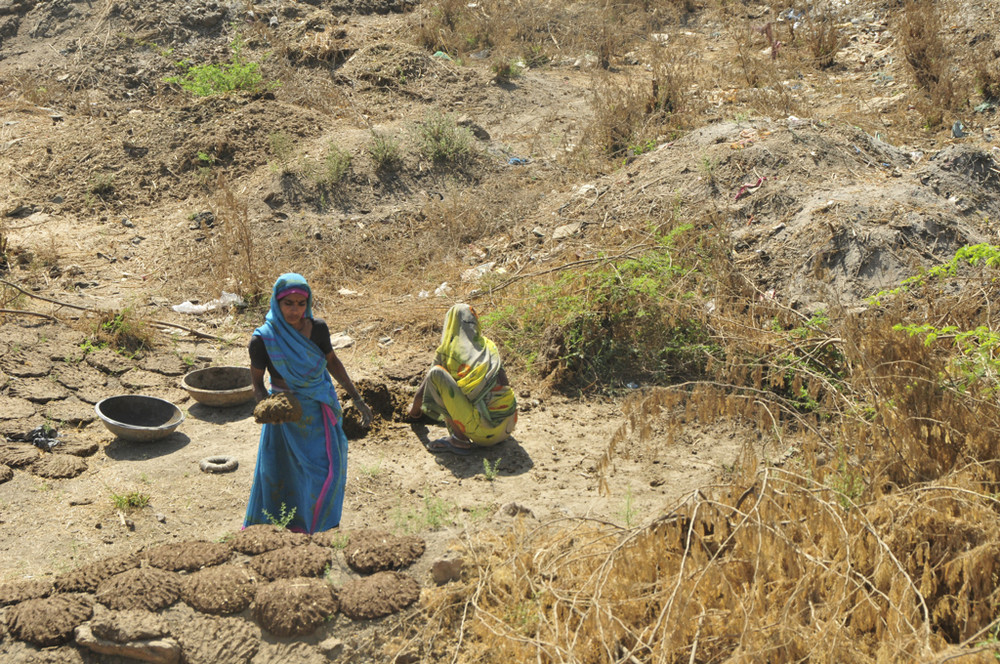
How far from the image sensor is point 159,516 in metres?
4.59

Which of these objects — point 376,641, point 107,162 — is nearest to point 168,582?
point 376,641

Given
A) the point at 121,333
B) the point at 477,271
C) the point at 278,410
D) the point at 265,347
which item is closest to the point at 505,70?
the point at 477,271

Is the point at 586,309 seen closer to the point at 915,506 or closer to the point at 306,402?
the point at 306,402

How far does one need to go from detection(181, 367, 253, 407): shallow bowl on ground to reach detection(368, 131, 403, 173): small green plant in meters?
4.09

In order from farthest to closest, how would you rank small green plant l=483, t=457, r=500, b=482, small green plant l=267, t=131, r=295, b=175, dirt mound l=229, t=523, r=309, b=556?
small green plant l=267, t=131, r=295, b=175 < small green plant l=483, t=457, r=500, b=482 < dirt mound l=229, t=523, r=309, b=556

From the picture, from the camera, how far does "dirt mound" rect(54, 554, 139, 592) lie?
320cm

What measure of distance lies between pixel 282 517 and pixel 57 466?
196 centimetres

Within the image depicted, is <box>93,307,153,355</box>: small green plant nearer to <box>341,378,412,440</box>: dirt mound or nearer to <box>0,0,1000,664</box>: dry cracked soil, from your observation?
<box>0,0,1000,664</box>: dry cracked soil

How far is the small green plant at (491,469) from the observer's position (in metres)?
4.88

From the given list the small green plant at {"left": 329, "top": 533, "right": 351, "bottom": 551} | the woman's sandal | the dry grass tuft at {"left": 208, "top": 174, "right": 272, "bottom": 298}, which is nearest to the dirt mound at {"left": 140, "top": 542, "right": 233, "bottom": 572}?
the small green plant at {"left": 329, "top": 533, "right": 351, "bottom": 551}

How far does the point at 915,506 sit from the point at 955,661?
616 millimetres

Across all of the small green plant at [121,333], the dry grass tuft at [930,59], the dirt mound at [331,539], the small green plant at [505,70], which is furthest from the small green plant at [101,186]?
the dry grass tuft at [930,59]

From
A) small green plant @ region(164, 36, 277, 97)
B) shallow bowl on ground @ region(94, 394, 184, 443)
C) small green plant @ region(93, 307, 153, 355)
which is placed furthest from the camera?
small green plant @ region(164, 36, 277, 97)

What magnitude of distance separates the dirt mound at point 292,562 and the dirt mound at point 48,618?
0.61 m
